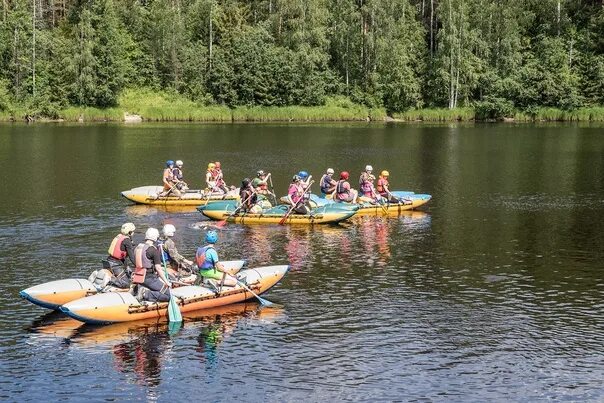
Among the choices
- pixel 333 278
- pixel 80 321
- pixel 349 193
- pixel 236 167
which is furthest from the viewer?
pixel 236 167

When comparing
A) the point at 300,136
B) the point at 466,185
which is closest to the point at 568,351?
the point at 466,185

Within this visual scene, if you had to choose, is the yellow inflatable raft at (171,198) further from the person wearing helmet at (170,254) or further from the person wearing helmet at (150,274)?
the person wearing helmet at (150,274)

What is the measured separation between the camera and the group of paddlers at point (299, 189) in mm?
40188

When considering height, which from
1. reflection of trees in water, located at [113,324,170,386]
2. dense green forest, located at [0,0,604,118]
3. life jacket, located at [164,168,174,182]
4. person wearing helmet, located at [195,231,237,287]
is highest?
dense green forest, located at [0,0,604,118]

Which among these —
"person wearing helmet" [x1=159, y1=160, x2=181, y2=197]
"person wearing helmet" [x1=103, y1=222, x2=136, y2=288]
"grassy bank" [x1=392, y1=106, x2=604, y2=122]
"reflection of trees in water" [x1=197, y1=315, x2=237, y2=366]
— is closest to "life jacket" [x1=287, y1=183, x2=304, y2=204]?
"person wearing helmet" [x1=159, y1=160, x2=181, y2=197]

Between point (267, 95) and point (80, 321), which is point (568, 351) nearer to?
point (80, 321)

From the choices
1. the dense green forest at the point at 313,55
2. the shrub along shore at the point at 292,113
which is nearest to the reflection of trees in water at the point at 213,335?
the dense green forest at the point at 313,55

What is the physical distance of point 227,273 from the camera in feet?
85.7

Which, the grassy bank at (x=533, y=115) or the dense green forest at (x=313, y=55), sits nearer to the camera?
the dense green forest at (x=313, y=55)

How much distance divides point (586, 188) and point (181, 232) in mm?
27870

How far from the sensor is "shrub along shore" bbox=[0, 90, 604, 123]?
376 ft

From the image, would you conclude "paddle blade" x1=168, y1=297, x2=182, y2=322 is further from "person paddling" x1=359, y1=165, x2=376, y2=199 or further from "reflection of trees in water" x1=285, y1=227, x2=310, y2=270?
"person paddling" x1=359, y1=165, x2=376, y2=199

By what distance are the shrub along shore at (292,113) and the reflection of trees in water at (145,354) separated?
92.0 metres

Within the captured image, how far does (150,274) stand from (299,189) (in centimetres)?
1639
